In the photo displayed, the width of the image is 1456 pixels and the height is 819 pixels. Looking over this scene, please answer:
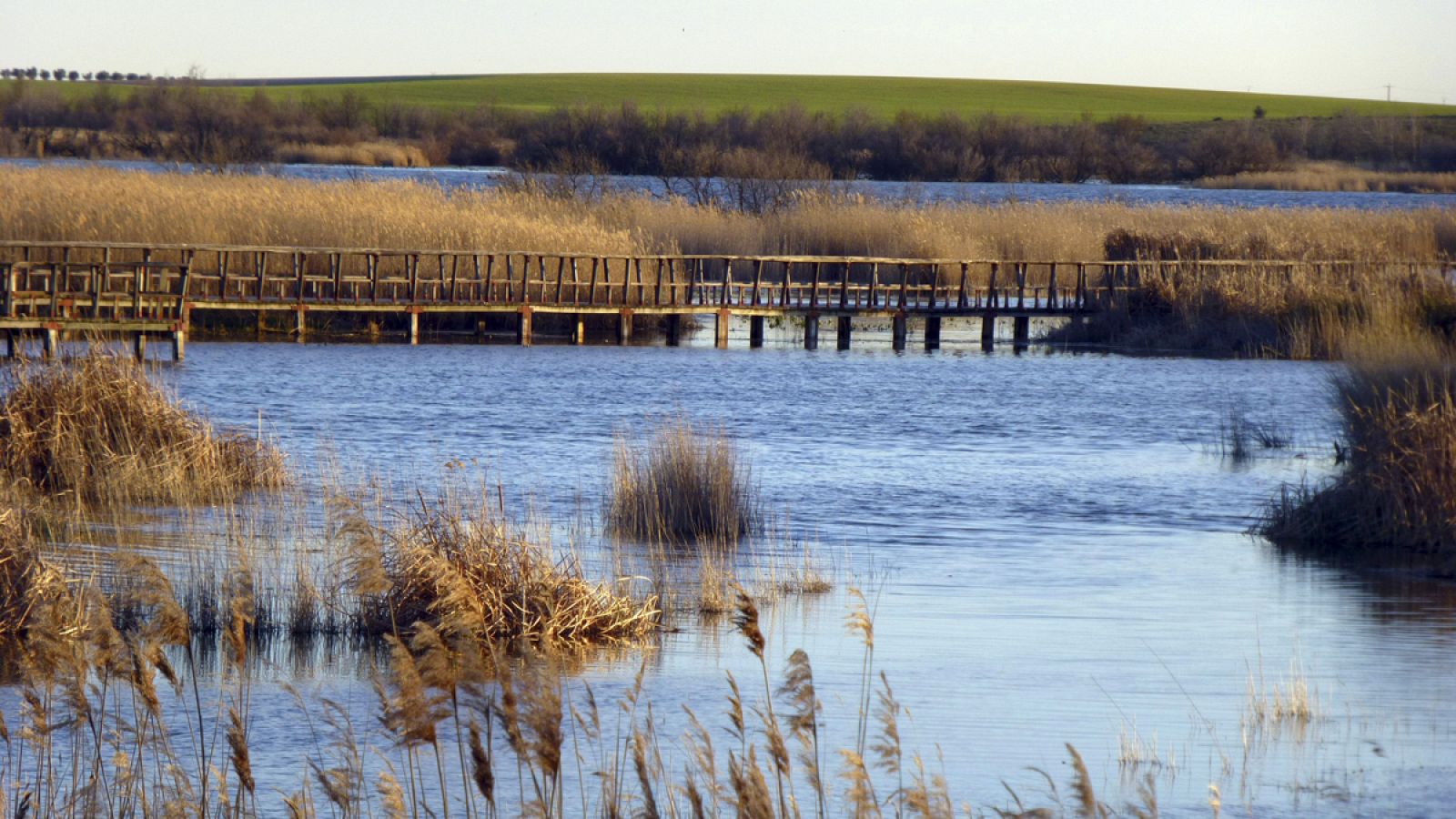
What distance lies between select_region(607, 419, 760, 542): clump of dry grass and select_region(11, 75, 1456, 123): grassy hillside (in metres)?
101

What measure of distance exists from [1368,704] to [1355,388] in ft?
19.2

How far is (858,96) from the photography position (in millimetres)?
130625

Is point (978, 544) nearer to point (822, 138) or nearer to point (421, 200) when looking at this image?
point (421, 200)

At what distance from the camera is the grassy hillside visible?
122375 millimetres

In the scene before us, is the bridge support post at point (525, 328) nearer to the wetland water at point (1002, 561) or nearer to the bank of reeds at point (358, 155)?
the wetland water at point (1002, 561)

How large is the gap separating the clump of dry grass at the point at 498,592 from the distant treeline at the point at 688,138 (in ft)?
139

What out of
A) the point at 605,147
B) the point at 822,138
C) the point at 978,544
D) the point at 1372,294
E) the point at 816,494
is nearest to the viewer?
the point at 978,544

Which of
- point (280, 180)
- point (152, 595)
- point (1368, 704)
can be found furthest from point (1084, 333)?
point (152, 595)

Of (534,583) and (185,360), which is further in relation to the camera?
(185,360)

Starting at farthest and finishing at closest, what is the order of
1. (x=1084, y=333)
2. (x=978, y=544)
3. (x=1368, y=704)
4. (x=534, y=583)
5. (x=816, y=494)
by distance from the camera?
(x=1084, y=333)
(x=816, y=494)
(x=978, y=544)
(x=534, y=583)
(x=1368, y=704)

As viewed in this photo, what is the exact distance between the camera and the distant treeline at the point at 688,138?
65125mm

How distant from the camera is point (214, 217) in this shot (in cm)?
3281

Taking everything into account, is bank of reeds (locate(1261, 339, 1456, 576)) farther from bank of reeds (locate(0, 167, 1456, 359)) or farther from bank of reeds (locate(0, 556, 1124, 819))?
bank of reeds (locate(0, 167, 1456, 359))

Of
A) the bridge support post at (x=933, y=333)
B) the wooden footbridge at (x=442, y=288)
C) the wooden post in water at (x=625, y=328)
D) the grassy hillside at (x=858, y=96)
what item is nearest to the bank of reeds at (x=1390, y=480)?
the wooden footbridge at (x=442, y=288)
